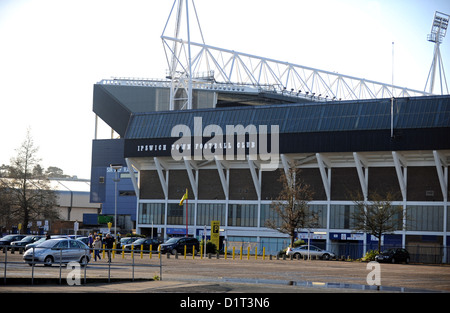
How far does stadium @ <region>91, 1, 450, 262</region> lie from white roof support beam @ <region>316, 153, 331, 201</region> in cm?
11

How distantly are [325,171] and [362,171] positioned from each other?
4.51 meters

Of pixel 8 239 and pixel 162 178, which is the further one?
pixel 162 178

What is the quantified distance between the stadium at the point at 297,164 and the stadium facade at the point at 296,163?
0.11m

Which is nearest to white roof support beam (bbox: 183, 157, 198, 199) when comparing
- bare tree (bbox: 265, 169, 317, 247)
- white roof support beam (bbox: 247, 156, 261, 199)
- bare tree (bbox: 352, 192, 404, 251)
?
white roof support beam (bbox: 247, 156, 261, 199)

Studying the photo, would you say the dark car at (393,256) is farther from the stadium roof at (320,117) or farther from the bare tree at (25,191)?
the bare tree at (25,191)

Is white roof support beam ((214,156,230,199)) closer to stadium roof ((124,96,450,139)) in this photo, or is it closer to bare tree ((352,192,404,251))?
stadium roof ((124,96,450,139))

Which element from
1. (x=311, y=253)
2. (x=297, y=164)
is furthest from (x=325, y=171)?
(x=311, y=253)

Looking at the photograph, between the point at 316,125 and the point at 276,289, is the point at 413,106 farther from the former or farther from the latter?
the point at 276,289

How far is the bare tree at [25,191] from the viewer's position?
82.3 m

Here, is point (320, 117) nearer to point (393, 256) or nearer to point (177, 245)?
point (393, 256)

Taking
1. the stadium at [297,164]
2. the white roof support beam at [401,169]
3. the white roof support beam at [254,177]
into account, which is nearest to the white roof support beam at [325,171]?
the stadium at [297,164]

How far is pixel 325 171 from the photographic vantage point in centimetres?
7788

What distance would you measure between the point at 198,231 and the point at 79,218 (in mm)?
50334

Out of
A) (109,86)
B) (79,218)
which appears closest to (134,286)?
(109,86)
